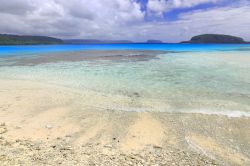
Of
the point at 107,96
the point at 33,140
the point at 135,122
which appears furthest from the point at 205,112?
the point at 33,140

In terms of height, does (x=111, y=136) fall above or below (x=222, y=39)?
below

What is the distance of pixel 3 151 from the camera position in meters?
4.48

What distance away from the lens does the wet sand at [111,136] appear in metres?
4.33

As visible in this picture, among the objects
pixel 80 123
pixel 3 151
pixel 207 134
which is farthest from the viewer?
pixel 80 123

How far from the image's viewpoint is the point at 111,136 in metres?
5.45

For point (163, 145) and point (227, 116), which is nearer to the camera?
point (163, 145)

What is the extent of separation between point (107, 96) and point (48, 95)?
2.58 m

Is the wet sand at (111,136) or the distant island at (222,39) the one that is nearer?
the wet sand at (111,136)

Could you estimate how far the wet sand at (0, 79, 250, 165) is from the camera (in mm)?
4332

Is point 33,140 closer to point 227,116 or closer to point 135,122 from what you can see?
point 135,122

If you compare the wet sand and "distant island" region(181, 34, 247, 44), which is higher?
"distant island" region(181, 34, 247, 44)

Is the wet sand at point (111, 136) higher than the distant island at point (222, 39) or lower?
lower

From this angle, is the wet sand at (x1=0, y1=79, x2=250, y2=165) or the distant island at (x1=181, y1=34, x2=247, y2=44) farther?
the distant island at (x1=181, y1=34, x2=247, y2=44)

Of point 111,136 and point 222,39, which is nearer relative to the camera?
point 111,136
